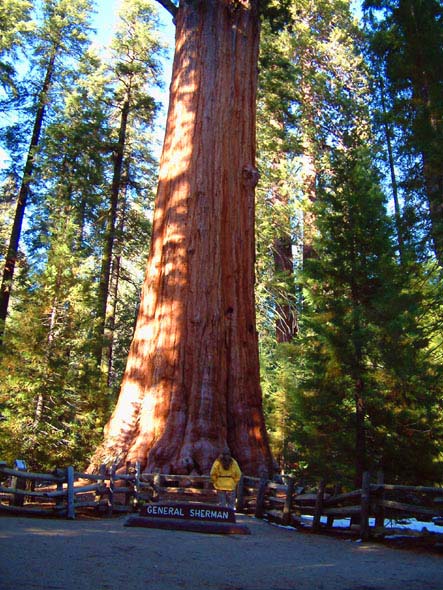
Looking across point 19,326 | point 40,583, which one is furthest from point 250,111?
point 40,583

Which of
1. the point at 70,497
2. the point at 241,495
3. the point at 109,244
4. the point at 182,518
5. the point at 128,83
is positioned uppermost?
the point at 128,83

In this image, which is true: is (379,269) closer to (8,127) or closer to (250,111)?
(250,111)

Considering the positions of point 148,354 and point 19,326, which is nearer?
point 148,354

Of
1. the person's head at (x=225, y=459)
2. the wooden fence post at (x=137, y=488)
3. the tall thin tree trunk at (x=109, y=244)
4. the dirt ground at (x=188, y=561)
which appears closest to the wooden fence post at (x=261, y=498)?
the person's head at (x=225, y=459)

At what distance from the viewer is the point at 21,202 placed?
21.0 m

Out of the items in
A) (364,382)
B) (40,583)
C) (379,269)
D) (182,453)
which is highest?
(379,269)

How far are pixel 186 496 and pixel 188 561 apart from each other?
13.2ft

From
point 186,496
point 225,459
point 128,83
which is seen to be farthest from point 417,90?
point 128,83

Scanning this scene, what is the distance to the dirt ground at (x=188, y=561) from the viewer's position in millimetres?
4293

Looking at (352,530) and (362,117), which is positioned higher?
(362,117)

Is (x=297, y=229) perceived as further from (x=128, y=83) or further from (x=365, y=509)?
(x=365, y=509)

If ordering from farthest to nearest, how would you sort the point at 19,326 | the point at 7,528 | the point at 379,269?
the point at 19,326, the point at 379,269, the point at 7,528

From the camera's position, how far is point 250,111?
520 inches

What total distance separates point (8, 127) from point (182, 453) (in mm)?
17168
